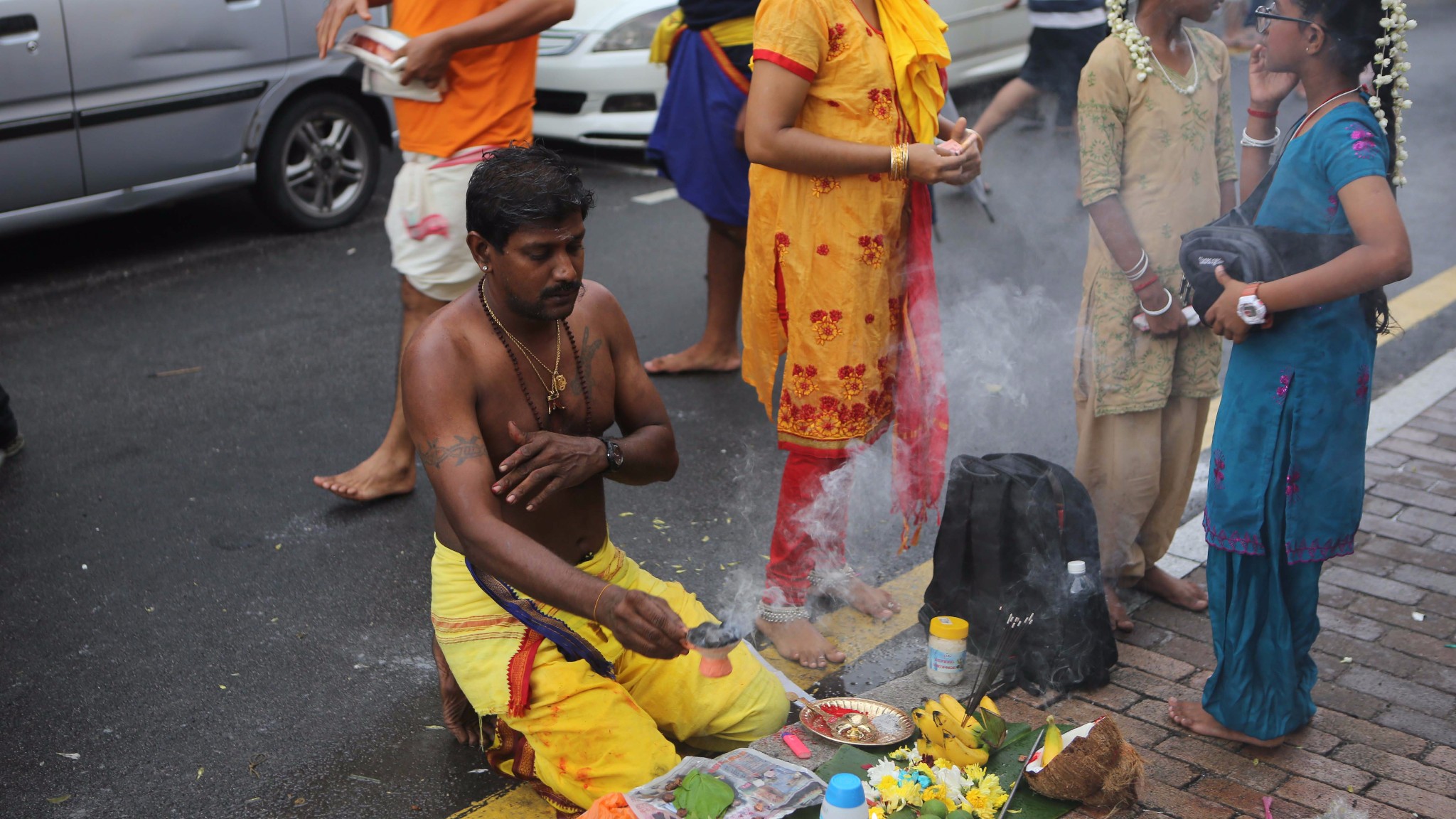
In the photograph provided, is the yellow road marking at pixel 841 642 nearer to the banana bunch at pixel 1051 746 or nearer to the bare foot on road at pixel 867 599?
the bare foot on road at pixel 867 599

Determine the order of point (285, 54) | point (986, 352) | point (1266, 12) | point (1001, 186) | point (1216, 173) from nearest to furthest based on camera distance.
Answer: point (1266, 12)
point (1216, 173)
point (986, 352)
point (285, 54)
point (1001, 186)

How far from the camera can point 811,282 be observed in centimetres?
331

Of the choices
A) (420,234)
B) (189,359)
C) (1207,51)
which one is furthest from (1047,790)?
(189,359)

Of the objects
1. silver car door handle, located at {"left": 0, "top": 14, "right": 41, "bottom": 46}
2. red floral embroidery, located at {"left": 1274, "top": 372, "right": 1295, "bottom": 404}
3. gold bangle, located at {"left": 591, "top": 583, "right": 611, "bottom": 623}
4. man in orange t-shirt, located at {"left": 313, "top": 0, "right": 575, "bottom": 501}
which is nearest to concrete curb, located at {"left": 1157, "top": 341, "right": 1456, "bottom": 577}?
red floral embroidery, located at {"left": 1274, "top": 372, "right": 1295, "bottom": 404}

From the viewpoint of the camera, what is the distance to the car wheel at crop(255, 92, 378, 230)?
276 inches

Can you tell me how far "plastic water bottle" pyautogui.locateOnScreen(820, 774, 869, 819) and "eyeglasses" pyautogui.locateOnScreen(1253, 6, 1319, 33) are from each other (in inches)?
71.4

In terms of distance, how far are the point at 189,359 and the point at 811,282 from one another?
339 cm

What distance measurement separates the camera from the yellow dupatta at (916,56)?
125 inches

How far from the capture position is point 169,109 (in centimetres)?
642

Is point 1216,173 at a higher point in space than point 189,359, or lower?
higher

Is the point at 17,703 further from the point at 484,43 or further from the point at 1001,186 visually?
the point at 1001,186

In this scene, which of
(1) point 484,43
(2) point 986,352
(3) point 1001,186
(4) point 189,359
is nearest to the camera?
(1) point 484,43

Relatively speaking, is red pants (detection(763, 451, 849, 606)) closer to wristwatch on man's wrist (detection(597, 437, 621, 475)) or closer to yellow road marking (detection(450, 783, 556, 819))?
wristwatch on man's wrist (detection(597, 437, 621, 475))

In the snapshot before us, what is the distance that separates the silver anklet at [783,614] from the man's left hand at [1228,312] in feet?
4.34
